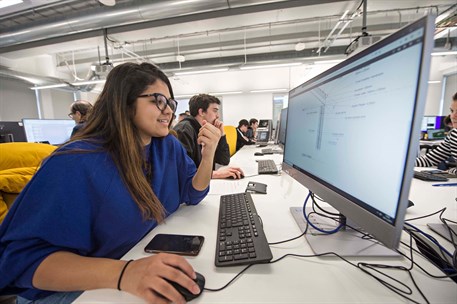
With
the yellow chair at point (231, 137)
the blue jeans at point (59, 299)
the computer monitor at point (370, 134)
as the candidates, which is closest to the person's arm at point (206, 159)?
the computer monitor at point (370, 134)

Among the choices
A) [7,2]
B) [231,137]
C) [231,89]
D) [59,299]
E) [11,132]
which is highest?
[7,2]

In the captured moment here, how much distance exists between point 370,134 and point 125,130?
0.72 m

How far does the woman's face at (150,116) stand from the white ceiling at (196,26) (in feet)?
6.84

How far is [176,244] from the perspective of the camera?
62 centimetres

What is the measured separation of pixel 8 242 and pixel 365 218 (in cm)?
85

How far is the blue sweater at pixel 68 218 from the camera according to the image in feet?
1.60

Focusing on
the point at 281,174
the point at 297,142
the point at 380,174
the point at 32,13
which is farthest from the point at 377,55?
the point at 32,13

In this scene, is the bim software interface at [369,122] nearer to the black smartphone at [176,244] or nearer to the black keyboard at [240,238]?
the black keyboard at [240,238]

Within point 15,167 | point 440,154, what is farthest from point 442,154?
point 15,167

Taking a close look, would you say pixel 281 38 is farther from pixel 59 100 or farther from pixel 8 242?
pixel 59 100

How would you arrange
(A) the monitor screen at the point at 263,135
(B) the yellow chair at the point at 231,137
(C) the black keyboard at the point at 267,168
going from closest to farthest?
(C) the black keyboard at the point at 267,168 → (B) the yellow chair at the point at 231,137 → (A) the monitor screen at the point at 263,135

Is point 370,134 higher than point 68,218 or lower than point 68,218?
higher

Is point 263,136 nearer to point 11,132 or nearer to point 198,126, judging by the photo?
point 198,126

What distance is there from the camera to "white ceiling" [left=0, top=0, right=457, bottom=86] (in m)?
3.08
